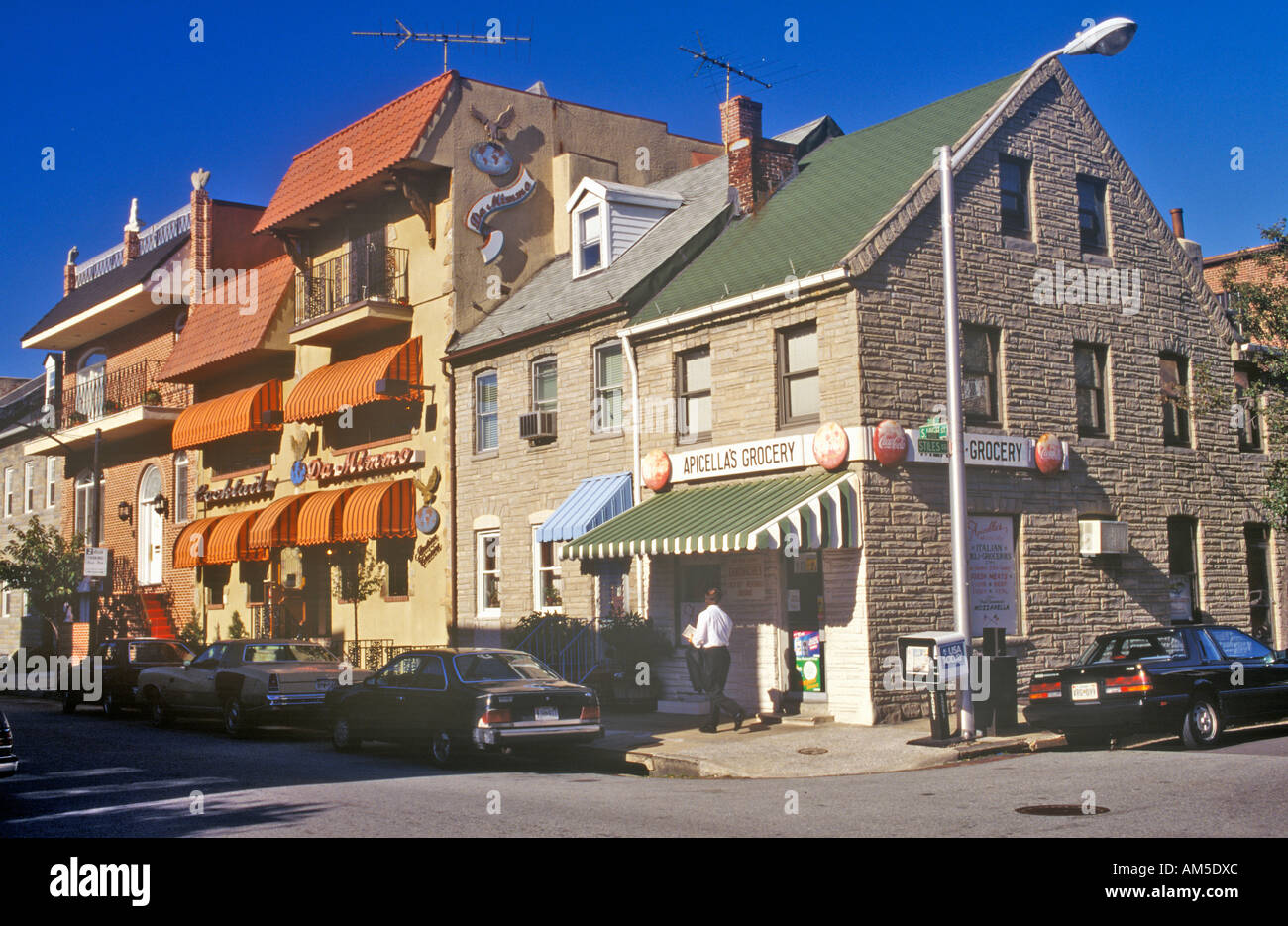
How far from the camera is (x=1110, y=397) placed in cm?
2083

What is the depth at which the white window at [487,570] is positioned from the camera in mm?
24891

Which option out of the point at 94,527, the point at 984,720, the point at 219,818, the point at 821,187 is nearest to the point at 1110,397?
the point at 821,187

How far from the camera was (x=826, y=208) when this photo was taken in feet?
67.6

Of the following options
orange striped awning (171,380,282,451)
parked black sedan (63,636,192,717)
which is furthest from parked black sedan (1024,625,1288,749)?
orange striped awning (171,380,282,451)

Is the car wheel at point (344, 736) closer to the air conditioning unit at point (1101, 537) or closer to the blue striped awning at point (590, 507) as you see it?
the blue striped awning at point (590, 507)

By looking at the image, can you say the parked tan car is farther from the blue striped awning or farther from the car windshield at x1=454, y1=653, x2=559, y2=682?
the car windshield at x1=454, y1=653, x2=559, y2=682

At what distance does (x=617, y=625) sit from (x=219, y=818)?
10459 mm

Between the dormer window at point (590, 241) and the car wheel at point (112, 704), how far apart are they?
12512 millimetres

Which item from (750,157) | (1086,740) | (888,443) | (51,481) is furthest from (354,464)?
(51,481)

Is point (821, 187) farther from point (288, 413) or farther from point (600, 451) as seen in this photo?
point (288, 413)

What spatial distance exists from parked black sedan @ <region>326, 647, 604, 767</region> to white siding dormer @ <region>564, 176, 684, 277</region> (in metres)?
11.3

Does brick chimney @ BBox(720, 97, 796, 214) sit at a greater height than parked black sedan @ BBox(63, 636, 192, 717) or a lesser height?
greater

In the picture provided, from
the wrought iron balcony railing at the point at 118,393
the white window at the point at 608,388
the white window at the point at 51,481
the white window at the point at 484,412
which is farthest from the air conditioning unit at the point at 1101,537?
the white window at the point at 51,481

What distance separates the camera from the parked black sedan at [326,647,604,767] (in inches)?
574
